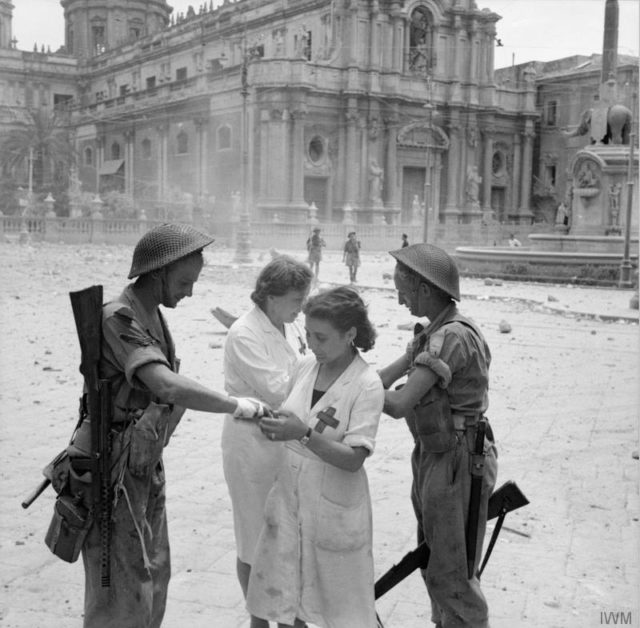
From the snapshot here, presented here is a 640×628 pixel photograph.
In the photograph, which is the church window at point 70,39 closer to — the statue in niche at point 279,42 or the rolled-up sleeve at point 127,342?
the rolled-up sleeve at point 127,342

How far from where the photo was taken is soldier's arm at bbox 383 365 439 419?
3.26 metres

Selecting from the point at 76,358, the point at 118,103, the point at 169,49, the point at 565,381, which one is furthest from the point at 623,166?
the point at 169,49

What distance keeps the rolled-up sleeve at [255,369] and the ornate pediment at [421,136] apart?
42.7m

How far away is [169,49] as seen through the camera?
49.7 meters

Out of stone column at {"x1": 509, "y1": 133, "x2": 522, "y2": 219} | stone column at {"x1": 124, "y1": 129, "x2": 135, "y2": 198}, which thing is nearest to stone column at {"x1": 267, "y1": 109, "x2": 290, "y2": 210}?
stone column at {"x1": 124, "y1": 129, "x2": 135, "y2": 198}

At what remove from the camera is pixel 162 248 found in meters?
3.16

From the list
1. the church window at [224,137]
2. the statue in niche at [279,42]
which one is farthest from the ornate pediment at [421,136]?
the church window at [224,137]

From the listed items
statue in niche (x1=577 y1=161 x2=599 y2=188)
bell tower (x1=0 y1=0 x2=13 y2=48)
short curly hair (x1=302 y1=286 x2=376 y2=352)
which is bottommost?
short curly hair (x1=302 y1=286 x2=376 y2=352)

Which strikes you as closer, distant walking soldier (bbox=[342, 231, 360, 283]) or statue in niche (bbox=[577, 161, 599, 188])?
distant walking soldier (bbox=[342, 231, 360, 283])

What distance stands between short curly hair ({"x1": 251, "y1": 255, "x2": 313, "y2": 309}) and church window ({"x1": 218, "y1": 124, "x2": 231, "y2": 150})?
1602 inches

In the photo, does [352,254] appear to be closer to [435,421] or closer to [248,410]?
[435,421]

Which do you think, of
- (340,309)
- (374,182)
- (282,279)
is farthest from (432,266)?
(374,182)

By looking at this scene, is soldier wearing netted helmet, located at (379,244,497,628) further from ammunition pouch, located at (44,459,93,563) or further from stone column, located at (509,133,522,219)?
stone column, located at (509,133,522,219)

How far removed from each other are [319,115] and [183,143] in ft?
25.3
